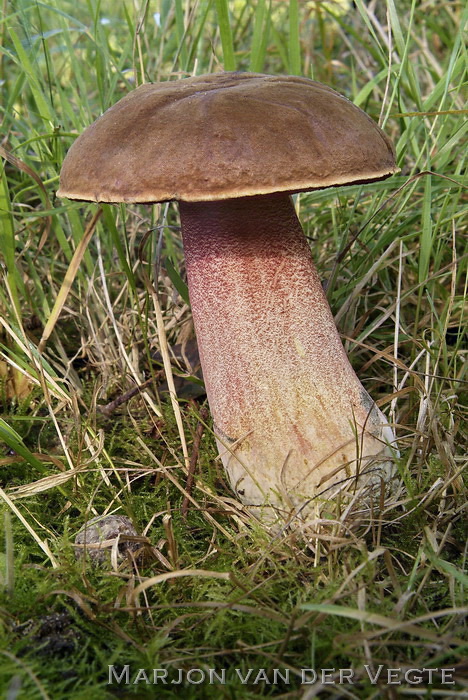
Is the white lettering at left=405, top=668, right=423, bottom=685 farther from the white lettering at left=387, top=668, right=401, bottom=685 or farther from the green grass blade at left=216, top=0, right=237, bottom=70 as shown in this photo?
the green grass blade at left=216, top=0, right=237, bottom=70

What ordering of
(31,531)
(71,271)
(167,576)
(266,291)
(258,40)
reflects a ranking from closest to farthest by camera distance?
(167,576), (31,531), (266,291), (71,271), (258,40)

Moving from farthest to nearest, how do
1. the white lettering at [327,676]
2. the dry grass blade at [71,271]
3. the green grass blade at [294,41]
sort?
the green grass blade at [294,41]
the dry grass blade at [71,271]
the white lettering at [327,676]

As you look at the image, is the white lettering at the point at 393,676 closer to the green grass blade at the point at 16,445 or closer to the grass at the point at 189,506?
the grass at the point at 189,506

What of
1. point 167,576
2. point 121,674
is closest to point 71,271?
point 167,576

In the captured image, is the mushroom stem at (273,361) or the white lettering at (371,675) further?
the mushroom stem at (273,361)

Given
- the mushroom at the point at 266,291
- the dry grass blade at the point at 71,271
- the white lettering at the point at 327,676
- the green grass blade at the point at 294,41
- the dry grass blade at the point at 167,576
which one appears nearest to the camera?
the white lettering at the point at 327,676

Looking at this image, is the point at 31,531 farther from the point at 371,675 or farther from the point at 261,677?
the point at 371,675

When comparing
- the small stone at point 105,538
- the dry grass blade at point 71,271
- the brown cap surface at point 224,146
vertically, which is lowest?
the small stone at point 105,538

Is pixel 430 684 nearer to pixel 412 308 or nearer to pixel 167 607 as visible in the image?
pixel 167 607

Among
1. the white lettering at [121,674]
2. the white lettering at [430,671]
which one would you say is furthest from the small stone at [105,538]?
the white lettering at [430,671]

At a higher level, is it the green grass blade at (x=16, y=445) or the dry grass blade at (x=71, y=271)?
the dry grass blade at (x=71, y=271)
